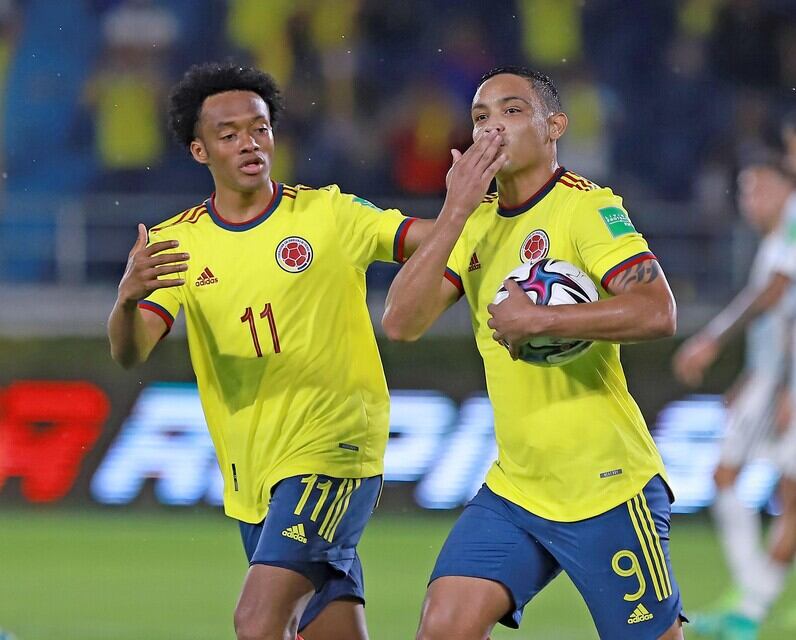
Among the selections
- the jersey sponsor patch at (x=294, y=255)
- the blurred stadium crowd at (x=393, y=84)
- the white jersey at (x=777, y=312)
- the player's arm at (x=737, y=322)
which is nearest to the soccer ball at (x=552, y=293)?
the jersey sponsor patch at (x=294, y=255)

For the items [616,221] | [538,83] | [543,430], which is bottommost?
[543,430]

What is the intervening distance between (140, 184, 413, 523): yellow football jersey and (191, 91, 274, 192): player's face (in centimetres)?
15

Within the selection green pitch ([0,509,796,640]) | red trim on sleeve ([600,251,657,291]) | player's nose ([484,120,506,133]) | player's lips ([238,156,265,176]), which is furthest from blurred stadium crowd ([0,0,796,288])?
red trim on sleeve ([600,251,657,291])

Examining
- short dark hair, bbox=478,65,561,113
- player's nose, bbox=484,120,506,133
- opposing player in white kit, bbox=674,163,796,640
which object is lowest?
opposing player in white kit, bbox=674,163,796,640

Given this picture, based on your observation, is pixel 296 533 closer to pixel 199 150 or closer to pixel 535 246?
pixel 535 246

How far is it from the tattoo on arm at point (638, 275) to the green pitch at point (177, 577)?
3.00 m

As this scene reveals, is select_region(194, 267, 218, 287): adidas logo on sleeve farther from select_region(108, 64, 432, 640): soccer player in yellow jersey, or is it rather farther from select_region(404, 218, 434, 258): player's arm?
select_region(404, 218, 434, 258): player's arm

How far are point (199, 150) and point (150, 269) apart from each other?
2.50 ft

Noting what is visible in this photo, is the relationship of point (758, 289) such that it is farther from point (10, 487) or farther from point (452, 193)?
point (10, 487)

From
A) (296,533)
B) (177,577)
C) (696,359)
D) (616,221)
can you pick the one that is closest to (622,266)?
(616,221)

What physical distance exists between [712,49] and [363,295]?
8.35 meters

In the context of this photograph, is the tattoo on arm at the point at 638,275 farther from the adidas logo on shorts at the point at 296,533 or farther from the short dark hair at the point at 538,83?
the adidas logo on shorts at the point at 296,533

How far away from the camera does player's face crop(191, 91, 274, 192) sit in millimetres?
4902

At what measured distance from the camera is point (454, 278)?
4523 millimetres
